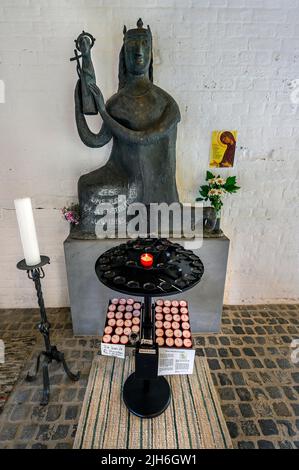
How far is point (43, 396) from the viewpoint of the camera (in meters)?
1.66

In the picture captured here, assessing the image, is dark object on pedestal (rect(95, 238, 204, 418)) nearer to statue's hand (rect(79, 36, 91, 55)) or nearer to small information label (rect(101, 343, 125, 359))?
small information label (rect(101, 343, 125, 359))

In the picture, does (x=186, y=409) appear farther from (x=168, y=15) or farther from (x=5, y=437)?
(x=168, y=15)

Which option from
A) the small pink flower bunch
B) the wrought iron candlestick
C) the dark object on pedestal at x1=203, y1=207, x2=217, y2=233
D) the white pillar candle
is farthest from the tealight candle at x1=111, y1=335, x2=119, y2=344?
the dark object on pedestal at x1=203, y1=207, x2=217, y2=233

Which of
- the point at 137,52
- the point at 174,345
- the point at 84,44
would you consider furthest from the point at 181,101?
the point at 174,345

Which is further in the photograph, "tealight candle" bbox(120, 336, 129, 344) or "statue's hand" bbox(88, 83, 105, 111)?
"statue's hand" bbox(88, 83, 105, 111)

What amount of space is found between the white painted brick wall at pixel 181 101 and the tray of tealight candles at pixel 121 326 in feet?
3.16

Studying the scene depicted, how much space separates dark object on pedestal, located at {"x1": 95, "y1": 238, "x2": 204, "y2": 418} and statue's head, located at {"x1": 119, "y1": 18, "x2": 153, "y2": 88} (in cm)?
114

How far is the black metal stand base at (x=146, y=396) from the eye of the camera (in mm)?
1556

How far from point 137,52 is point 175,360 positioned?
1.84m

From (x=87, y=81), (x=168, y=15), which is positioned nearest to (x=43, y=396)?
(x=87, y=81)

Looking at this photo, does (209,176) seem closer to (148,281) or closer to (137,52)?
(137,52)

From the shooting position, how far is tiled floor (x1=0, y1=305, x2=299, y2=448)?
4.88 feet

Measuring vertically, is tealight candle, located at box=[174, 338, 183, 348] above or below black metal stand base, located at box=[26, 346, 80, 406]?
above

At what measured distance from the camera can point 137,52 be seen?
67.3 inches
